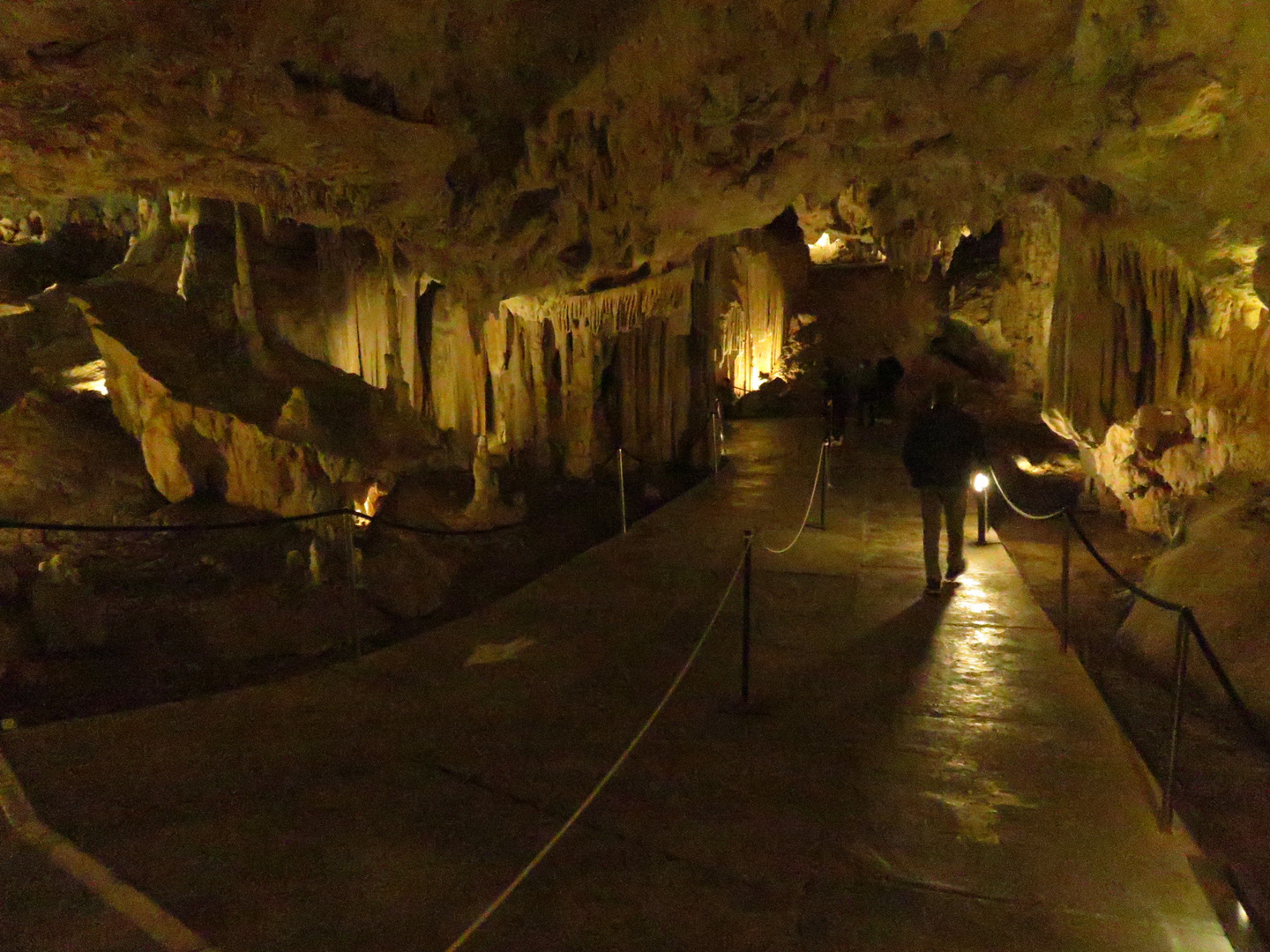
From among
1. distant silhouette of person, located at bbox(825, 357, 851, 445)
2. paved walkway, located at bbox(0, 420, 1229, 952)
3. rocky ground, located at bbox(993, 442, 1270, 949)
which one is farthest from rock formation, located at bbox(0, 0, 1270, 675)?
paved walkway, located at bbox(0, 420, 1229, 952)

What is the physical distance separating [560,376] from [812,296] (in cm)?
1177

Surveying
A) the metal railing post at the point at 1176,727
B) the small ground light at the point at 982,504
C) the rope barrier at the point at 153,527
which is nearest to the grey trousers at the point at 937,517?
the small ground light at the point at 982,504

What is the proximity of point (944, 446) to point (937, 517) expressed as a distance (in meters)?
0.53

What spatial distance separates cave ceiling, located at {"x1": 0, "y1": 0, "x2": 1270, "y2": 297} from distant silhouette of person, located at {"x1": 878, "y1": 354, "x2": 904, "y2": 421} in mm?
11704

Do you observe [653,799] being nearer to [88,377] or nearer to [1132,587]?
[1132,587]

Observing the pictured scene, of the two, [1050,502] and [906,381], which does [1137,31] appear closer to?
[1050,502]

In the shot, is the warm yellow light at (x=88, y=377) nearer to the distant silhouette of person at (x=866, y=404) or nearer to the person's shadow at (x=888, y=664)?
the person's shadow at (x=888, y=664)

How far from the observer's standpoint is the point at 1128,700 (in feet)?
19.1

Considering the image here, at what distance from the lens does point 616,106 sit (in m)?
7.29

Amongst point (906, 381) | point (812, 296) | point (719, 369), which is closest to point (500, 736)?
point (719, 369)

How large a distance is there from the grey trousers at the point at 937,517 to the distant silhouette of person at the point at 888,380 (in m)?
14.7

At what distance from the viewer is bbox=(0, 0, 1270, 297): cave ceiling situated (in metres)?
5.49

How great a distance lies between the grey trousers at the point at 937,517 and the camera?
5965 mm

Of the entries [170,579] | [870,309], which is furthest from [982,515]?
[870,309]
